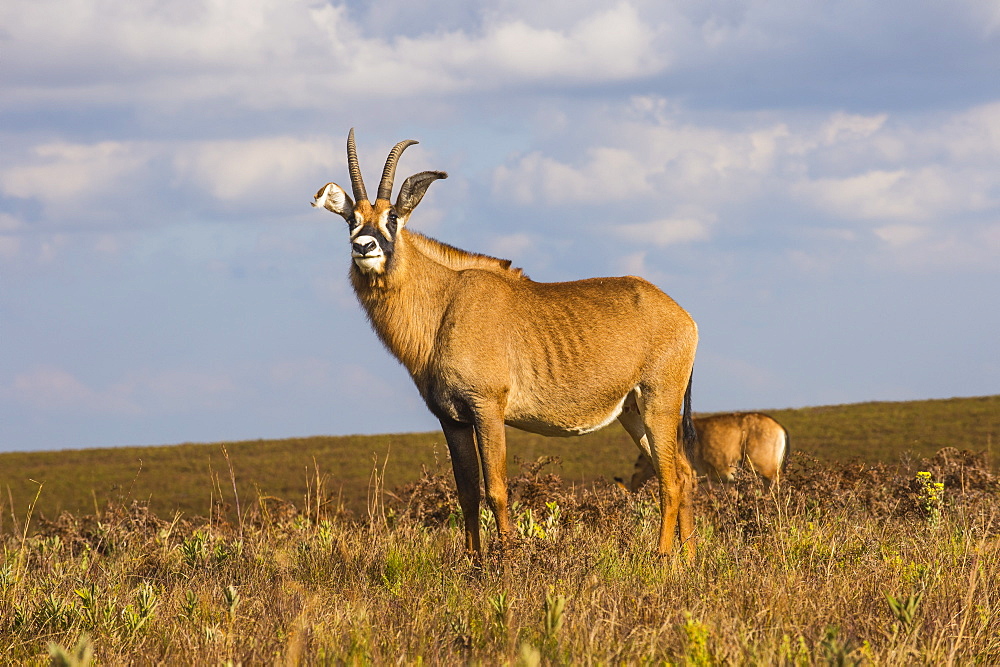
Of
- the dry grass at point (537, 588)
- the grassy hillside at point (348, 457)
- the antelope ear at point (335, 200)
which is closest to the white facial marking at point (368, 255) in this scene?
the antelope ear at point (335, 200)

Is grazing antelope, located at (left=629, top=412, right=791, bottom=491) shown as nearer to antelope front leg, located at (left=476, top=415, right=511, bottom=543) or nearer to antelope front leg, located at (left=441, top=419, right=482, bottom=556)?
antelope front leg, located at (left=441, top=419, right=482, bottom=556)

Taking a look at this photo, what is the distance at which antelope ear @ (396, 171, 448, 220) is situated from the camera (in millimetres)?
8500

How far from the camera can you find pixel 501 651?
5.27 meters

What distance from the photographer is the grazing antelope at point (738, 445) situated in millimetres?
17797

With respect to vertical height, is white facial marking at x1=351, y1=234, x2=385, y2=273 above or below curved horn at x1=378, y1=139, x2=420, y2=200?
below

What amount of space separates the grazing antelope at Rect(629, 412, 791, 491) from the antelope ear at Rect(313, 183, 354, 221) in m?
10.5

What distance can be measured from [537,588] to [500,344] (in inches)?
93.4

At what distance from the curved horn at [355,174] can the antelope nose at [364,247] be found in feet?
2.15

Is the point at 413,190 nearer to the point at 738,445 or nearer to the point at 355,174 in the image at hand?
the point at 355,174

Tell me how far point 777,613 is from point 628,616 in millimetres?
859

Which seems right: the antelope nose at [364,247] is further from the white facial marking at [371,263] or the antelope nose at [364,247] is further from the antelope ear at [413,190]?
the antelope ear at [413,190]

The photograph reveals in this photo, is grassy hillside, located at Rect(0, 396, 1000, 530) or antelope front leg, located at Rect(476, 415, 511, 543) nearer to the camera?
antelope front leg, located at Rect(476, 415, 511, 543)

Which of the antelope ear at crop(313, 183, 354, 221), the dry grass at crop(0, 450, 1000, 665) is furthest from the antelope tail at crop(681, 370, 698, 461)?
the antelope ear at crop(313, 183, 354, 221)

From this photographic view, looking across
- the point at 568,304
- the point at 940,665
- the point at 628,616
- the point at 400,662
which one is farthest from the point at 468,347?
the point at 940,665
